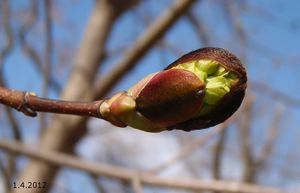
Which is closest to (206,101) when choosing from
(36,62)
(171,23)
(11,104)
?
(11,104)

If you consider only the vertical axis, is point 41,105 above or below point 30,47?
below

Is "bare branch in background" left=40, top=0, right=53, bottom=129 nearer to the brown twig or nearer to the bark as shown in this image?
the bark

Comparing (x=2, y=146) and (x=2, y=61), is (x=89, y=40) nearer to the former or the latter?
(x=2, y=61)

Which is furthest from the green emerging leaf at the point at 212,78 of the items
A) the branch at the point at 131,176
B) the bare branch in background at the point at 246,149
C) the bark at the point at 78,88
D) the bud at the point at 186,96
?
the bare branch in background at the point at 246,149

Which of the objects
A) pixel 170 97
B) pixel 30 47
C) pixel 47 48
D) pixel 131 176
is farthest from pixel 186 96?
pixel 30 47

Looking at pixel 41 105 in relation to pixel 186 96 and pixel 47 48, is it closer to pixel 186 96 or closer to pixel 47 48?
pixel 186 96

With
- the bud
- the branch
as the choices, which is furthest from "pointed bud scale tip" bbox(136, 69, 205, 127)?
the branch
